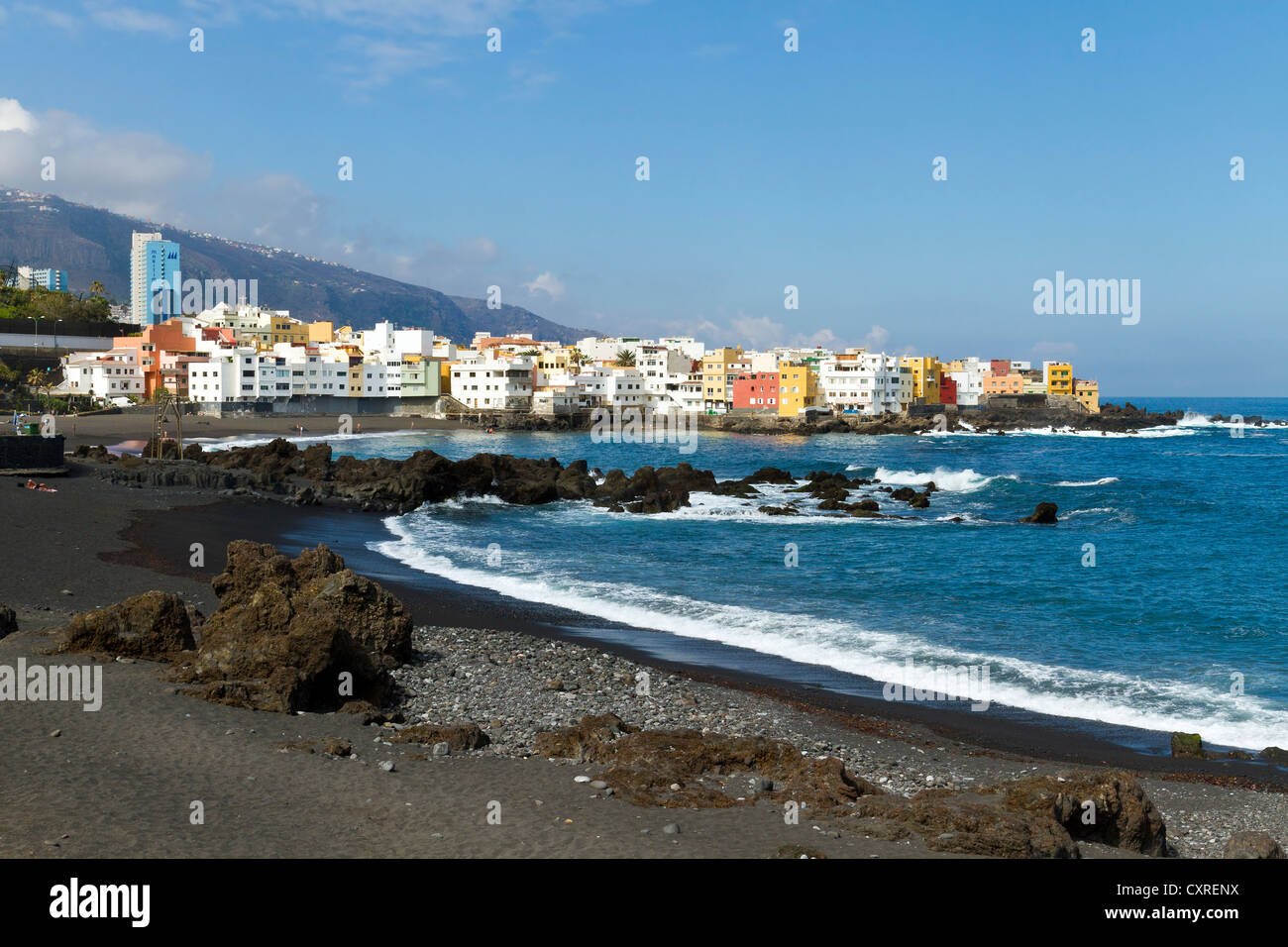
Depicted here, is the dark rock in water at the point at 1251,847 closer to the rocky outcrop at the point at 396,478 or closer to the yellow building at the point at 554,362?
the rocky outcrop at the point at 396,478

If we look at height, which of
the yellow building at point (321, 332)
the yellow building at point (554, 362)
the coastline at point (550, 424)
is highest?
the yellow building at point (321, 332)

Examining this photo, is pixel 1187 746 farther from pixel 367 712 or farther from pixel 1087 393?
pixel 1087 393

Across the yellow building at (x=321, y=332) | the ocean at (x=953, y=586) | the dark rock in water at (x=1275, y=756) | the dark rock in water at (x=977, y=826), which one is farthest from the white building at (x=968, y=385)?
the dark rock in water at (x=977, y=826)

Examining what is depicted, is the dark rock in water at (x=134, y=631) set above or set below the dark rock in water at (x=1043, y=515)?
above

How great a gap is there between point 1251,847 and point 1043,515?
31.1m

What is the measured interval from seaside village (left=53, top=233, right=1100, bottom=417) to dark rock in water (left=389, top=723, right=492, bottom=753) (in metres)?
95.5

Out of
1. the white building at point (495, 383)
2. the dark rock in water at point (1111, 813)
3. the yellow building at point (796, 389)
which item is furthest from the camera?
the yellow building at point (796, 389)

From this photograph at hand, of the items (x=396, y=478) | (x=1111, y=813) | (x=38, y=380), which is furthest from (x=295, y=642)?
(x=38, y=380)

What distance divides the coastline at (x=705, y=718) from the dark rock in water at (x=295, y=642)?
1.34 feet

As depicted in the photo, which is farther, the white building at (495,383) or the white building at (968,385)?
the white building at (968,385)

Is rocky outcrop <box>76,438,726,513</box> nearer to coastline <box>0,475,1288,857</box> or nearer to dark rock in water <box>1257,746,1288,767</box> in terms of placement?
coastline <box>0,475,1288,857</box>

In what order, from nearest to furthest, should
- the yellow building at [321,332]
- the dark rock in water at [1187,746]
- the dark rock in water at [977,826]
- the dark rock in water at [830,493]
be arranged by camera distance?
1. the dark rock in water at [977,826]
2. the dark rock in water at [1187,746]
3. the dark rock in water at [830,493]
4. the yellow building at [321,332]

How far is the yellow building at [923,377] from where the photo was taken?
428 feet

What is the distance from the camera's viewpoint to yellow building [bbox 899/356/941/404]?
428 ft
